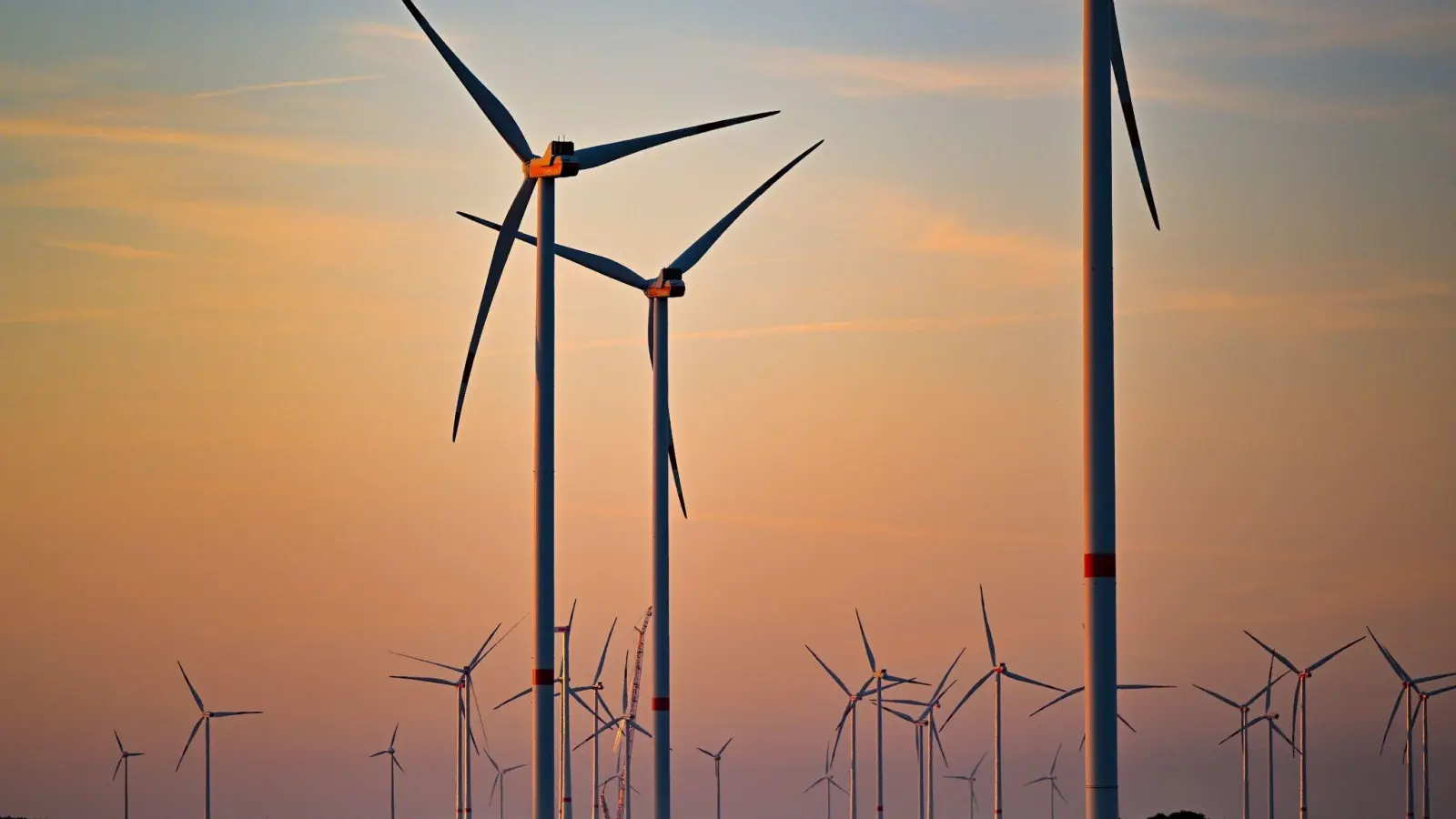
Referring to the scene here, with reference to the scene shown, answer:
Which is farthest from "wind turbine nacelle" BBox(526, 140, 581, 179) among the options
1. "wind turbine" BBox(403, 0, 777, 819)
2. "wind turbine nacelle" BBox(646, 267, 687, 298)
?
"wind turbine nacelle" BBox(646, 267, 687, 298)

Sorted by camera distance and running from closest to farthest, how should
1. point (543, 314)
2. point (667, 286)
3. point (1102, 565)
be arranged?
point (1102, 565), point (543, 314), point (667, 286)

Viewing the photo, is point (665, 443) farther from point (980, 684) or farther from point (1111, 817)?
point (980, 684)

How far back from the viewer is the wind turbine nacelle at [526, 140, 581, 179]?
73938 millimetres

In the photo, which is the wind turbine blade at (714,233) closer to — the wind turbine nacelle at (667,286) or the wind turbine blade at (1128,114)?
the wind turbine nacelle at (667,286)

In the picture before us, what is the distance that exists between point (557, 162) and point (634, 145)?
5.85 meters

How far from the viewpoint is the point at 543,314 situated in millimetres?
71000

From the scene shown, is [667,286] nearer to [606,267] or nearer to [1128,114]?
[606,267]

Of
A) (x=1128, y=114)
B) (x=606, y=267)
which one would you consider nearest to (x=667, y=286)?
(x=606, y=267)

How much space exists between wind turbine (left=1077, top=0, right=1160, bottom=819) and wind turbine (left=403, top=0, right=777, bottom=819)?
29.3 metres

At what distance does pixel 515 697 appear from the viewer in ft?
527

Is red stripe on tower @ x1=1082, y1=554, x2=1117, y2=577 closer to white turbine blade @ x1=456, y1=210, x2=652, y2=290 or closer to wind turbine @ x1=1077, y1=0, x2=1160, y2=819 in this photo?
wind turbine @ x1=1077, y1=0, x2=1160, y2=819

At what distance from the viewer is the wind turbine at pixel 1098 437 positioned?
40.6m

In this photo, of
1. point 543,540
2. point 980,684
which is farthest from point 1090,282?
point 980,684

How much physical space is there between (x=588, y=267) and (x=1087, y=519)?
52.3m
